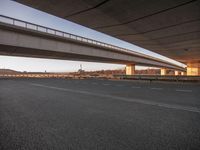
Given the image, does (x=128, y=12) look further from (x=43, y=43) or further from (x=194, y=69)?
(x=194, y=69)

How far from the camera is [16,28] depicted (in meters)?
18.4

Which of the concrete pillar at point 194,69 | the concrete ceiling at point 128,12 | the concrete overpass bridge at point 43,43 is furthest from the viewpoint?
the concrete pillar at point 194,69

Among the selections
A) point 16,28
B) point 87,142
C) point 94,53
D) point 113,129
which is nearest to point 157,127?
point 113,129

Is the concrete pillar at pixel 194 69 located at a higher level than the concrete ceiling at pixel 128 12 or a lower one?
lower

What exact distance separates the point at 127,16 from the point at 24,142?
30.5 ft

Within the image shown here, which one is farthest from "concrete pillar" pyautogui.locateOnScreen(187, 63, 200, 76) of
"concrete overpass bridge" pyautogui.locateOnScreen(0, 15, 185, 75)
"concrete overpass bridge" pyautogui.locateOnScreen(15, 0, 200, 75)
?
"concrete overpass bridge" pyautogui.locateOnScreen(15, 0, 200, 75)

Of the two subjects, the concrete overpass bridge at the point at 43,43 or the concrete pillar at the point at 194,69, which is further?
the concrete pillar at the point at 194,69

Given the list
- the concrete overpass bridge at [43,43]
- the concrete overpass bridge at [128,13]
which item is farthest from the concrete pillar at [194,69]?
the concrete overpass bridge at [128,13]

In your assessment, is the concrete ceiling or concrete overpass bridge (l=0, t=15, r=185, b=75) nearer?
the concrete ceiling

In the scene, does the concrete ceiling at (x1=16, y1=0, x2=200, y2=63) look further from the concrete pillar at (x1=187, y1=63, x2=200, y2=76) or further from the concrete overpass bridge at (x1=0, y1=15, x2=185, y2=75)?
the concrete pillar at (x1=187, y1=63, x2=200, y2=76)

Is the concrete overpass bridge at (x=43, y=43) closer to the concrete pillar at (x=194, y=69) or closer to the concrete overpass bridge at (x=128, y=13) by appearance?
the concrete overpass bridge at (x=128, y=13)

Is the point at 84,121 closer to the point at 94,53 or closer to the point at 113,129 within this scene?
the point at 113,129

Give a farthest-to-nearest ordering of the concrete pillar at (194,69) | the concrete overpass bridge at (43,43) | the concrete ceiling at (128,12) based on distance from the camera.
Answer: the concrete pillar at (194,69) < the concrete overpass bridge at (43,43) < the concrete ceiling at (128,12)

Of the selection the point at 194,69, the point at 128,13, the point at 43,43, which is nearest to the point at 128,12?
the point at 128,13
